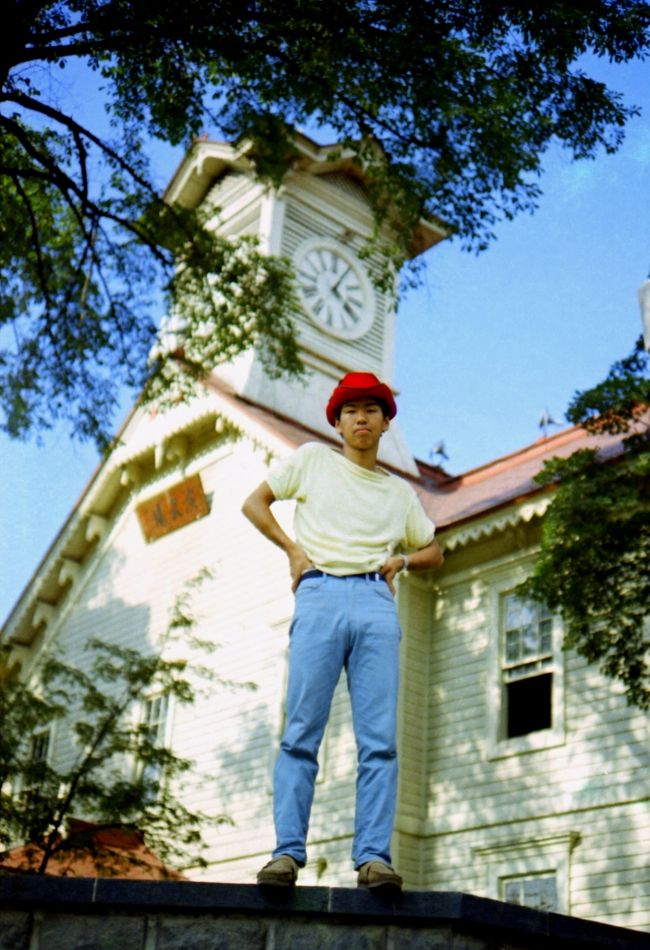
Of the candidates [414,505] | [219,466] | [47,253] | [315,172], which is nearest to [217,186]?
[315,172]

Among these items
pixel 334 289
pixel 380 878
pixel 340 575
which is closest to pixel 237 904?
pixel 380 878

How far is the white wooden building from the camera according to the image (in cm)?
1479

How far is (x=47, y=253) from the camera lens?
14.3m

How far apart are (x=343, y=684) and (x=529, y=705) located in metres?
2.53

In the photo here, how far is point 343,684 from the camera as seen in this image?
17.1 metres

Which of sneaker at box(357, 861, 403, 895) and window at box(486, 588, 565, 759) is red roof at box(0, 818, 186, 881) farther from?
sneaker at box(357, 861, 403, 895)

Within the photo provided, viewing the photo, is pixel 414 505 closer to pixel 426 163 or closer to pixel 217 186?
pixel 426 163

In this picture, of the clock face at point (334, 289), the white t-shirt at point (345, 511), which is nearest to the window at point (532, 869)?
the white t-shirt at point (345, 511)

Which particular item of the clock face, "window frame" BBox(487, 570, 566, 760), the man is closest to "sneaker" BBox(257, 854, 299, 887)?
the man

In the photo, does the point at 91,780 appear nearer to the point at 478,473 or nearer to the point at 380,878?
the point at 478,473

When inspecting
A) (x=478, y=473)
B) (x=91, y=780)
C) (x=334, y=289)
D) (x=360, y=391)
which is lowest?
(x=360, y=391)

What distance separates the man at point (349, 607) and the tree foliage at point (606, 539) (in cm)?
527

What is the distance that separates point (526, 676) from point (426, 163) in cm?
652

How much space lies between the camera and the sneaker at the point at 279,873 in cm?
483
